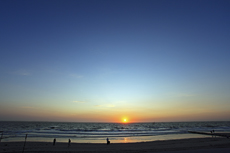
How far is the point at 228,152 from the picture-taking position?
1238 cm

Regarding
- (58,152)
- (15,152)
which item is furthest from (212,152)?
(15,152)

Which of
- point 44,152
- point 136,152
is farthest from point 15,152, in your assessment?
point 136,152

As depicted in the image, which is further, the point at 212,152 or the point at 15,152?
the point at 15,152

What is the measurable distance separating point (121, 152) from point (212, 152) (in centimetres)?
1085

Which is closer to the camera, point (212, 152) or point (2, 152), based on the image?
point (212, 152)

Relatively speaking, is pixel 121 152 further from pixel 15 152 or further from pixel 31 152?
pixel 15 152

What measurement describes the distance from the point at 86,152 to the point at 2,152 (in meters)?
→ 10.5

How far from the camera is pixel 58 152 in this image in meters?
19.7

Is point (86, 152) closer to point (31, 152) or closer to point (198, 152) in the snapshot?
point (31, 152)

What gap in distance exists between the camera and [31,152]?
759 inches

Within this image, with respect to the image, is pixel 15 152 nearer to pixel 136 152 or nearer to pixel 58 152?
pixel 58 152

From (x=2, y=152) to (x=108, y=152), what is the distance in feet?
44.0

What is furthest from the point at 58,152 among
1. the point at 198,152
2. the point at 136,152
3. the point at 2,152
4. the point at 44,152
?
the point at 198,152

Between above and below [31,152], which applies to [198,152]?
above
